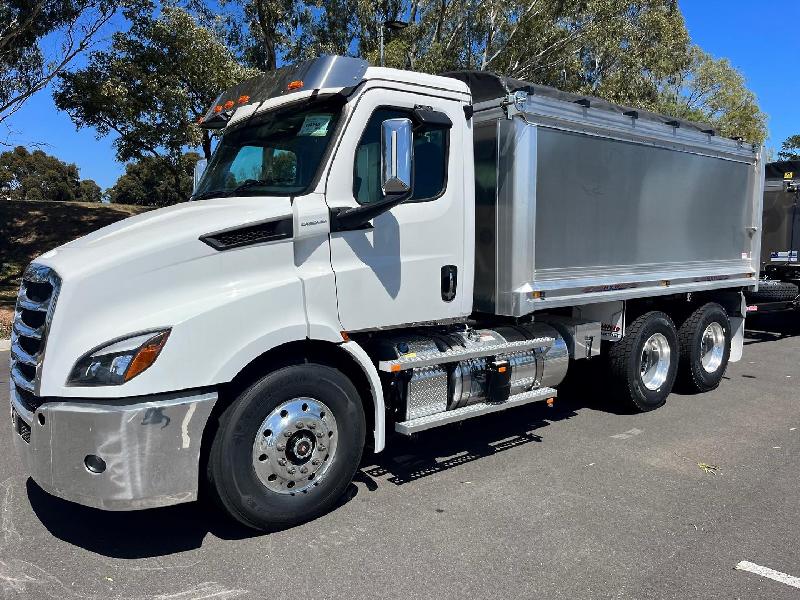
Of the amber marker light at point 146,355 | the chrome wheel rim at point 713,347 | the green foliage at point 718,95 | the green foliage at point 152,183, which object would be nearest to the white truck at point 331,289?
the amber marker light at point 146,355

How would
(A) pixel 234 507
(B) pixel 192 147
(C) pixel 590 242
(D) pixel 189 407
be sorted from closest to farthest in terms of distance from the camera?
1. (D) pixel 189 407
2. (A) pixel 234 507
3. (C) pixel 590 242
4. (B) pixel 192 147

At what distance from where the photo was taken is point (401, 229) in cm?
447

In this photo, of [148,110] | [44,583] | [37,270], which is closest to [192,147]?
[148,110]

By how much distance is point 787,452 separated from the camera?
18.3 ft

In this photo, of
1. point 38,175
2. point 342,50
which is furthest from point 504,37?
point 38,175

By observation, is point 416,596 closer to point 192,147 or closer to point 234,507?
point 234,507

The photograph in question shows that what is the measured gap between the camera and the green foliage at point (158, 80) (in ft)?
48.6

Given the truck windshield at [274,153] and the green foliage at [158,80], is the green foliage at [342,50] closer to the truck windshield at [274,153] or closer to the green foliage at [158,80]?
the green foliage at [158,80]

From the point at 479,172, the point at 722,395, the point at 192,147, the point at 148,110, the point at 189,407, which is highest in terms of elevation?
the point at 148,110

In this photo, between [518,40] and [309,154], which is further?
[518,40]

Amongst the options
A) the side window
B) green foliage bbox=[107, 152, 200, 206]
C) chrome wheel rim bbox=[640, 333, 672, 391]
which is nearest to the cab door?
the side window

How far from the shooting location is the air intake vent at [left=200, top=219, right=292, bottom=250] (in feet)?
12.3

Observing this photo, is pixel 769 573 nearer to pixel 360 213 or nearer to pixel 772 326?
pixel 360 213

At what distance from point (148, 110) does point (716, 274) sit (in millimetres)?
13570
